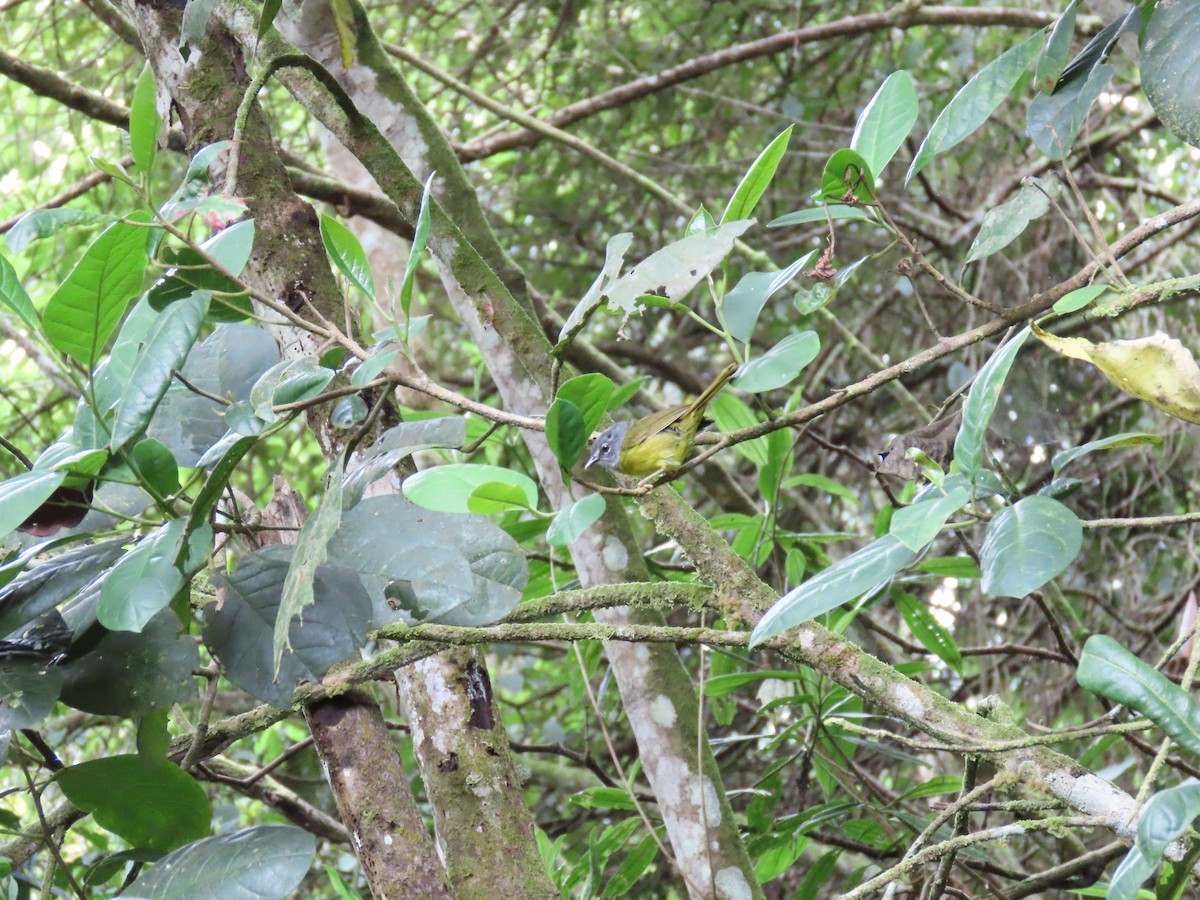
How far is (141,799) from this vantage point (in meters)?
0.68

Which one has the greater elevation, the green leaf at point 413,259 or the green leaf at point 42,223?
the green leaf at point 42,223

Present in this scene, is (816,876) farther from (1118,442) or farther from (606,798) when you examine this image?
(1118,442)

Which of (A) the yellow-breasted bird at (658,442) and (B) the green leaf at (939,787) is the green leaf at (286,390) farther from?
(B) the green leaf at (939,787)

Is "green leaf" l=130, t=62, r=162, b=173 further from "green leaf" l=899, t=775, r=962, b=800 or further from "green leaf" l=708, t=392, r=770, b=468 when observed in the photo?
"green leaf" l=899, t=775, r=962, b=800

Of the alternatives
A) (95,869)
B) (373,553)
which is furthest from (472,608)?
(95,869)

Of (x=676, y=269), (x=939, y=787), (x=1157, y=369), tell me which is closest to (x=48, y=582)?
(x=676, y=269)

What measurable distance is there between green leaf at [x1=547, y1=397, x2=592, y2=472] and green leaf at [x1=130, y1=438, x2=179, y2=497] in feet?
0.69

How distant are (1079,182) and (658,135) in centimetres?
106

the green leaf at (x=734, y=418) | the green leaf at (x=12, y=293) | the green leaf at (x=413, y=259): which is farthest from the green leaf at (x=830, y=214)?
the green leaf at (x=734, y=418)

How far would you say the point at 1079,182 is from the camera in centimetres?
211

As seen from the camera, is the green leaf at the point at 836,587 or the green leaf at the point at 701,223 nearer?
the green leaf at the point at 836,587

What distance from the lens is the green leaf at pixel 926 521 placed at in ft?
1.46

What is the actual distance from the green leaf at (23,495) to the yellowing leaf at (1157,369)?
510 millimetres

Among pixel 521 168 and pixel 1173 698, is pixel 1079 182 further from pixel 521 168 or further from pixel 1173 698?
pixel 1173 698
